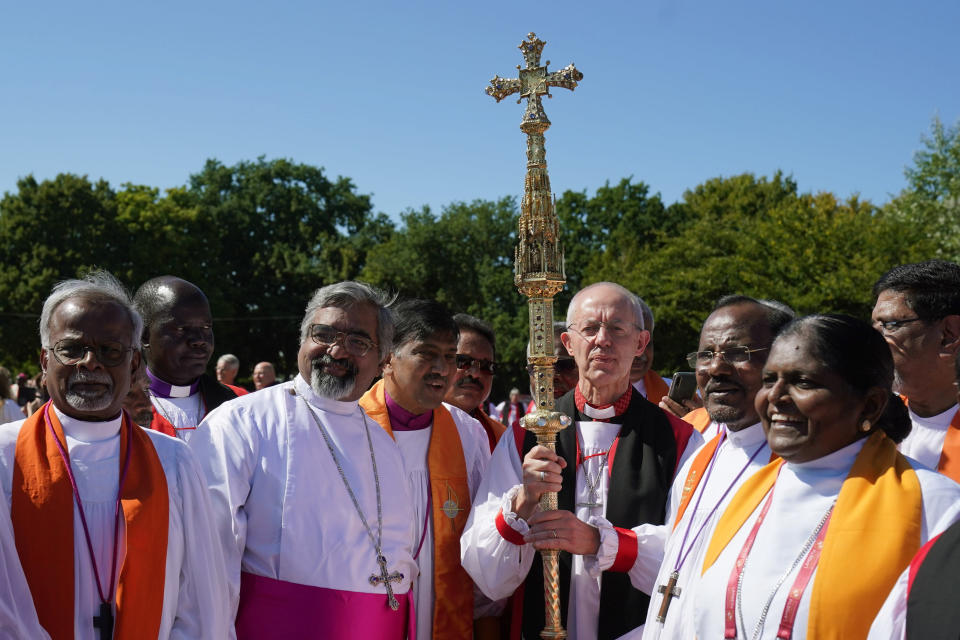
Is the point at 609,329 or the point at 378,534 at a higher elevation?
the point at 609,329

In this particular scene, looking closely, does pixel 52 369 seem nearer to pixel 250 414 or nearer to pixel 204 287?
pixel 250 414

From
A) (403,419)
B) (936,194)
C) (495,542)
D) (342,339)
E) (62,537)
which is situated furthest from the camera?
(936,194)

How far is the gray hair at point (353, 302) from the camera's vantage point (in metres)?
4.64

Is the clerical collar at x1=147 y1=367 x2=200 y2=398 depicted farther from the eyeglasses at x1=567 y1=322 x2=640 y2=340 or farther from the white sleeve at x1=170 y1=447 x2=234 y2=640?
the eyeglasses at x1=567 y1=322 x2=640 y2=340

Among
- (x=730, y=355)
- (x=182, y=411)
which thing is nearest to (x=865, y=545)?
(x=730, y=355)

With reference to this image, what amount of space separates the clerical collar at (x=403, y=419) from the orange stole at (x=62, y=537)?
1.98 metres

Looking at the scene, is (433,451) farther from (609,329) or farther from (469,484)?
(609,329)

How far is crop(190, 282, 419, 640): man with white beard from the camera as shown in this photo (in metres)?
4.07

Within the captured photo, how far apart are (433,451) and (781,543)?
100 inches

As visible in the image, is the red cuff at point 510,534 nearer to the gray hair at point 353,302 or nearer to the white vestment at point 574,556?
the white vestment at point 574,556

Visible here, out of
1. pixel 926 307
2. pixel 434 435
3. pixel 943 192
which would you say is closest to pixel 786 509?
pixel 926 307

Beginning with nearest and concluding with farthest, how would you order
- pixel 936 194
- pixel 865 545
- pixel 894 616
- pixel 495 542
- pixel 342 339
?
pixel 894 616
pixel 865 545
pixel 495 542
pixel 342 339
pixel 936 194

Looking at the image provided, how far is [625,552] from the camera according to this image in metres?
4.26

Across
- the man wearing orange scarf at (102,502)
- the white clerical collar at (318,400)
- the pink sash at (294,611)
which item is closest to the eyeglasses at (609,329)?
the white clerical collar at (318,400)
